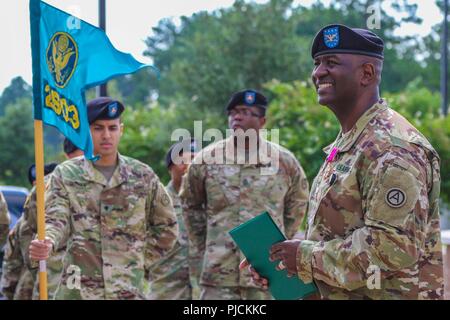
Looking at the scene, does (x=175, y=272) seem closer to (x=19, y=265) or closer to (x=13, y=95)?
(x=19, y=265)

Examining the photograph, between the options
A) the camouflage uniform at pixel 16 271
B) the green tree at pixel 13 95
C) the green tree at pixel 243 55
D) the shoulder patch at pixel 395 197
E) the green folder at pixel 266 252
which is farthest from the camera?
the green tree at pixel 13 95

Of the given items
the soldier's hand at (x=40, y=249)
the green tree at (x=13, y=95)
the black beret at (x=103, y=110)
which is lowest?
the soldier's hand at (x=40, y=249)

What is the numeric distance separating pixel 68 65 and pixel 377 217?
2760 mm

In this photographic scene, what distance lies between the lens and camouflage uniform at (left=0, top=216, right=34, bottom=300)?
830cm

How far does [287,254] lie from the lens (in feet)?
14.3

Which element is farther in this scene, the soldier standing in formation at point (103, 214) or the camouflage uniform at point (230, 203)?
the camouflage uniform at point (230, 203)

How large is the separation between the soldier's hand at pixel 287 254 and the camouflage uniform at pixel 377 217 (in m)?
0.04

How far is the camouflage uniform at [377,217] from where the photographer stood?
4000 millimetres

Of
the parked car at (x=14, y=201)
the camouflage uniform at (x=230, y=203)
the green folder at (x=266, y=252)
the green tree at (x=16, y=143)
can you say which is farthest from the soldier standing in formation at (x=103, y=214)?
the green tree at (x=16, y=143)

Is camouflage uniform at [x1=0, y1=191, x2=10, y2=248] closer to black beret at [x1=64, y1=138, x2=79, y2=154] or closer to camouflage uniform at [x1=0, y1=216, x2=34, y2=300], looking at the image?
camouflage uniform at [x1=0, y1=216, x2=34, y2=300]

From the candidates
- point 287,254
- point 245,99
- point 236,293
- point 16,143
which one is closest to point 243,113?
point 245,99

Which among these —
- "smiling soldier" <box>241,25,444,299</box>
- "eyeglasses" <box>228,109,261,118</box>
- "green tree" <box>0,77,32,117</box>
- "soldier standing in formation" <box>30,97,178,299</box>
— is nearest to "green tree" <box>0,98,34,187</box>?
"green tree" <box>0,77,32,117</box>

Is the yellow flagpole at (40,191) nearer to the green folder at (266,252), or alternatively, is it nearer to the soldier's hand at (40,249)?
the soldier's hand at (40,249)
